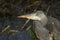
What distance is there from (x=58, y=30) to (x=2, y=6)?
1.73 metres

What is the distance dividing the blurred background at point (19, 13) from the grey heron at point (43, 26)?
0.23 meters

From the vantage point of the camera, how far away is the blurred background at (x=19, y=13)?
208 inches

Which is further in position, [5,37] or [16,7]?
[16,7]

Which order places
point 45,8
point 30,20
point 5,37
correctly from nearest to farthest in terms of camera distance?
point 5,37, point 30,20, point 45,8

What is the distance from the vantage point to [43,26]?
5016mm

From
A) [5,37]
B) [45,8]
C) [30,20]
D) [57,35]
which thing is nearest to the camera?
[57,35]

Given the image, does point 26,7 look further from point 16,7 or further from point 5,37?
point 5,37

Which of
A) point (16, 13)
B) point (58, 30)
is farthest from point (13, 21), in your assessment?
point (58, 30)

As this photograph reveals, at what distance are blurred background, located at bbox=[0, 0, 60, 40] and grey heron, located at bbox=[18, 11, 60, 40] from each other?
226mm

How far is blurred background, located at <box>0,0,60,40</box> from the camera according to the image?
5293 millimetres

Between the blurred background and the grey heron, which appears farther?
the blurred background

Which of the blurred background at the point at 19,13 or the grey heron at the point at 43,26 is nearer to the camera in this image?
the grey heron at the point at 43,26

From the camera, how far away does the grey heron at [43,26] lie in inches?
185

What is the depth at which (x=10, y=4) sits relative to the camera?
6.09 metres
